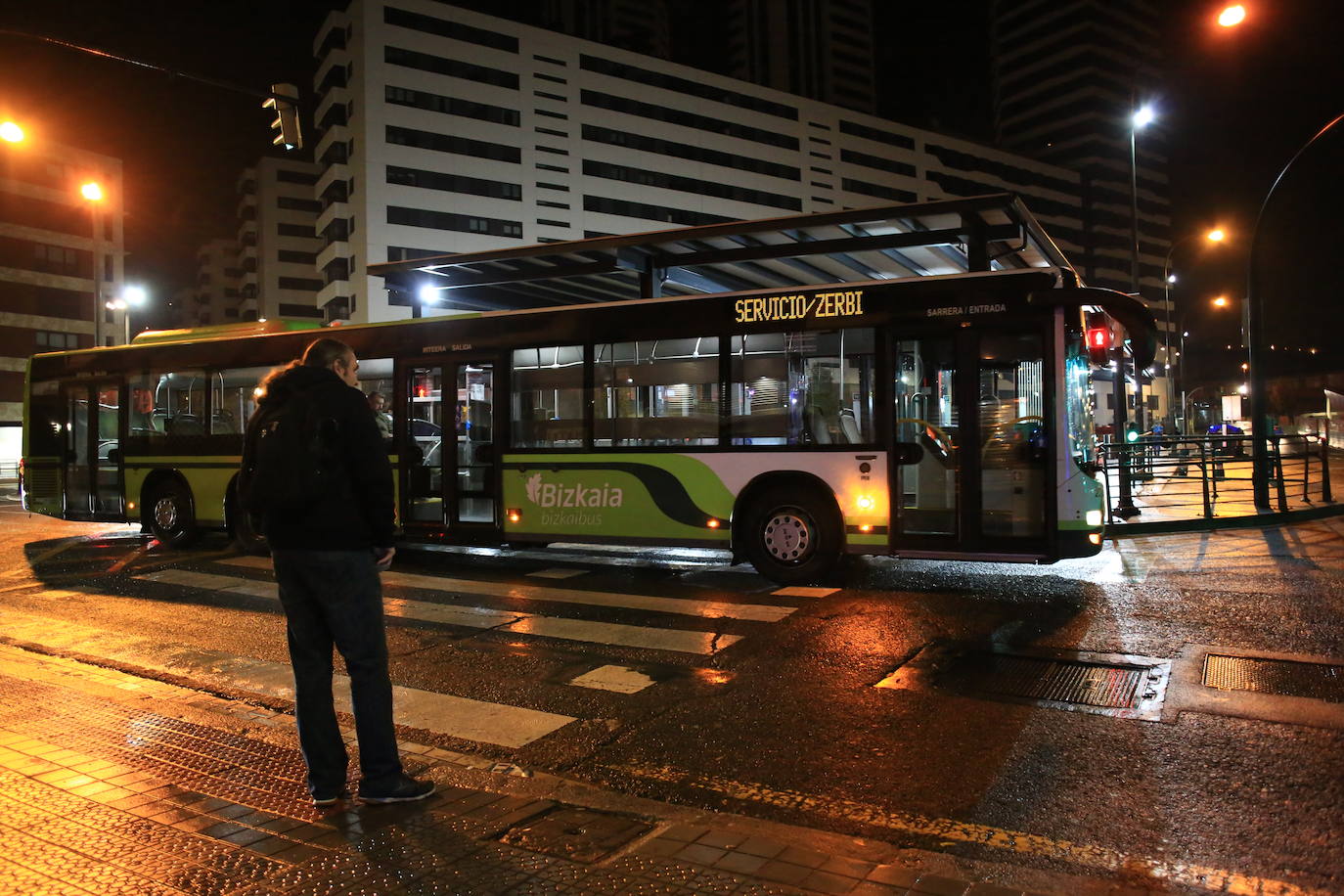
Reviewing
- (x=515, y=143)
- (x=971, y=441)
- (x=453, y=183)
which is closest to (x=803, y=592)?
(x=971, y=441)

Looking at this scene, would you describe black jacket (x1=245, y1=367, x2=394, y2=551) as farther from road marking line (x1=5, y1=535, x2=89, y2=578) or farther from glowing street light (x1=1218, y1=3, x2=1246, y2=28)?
glowing street light (x1=1218, y1=3, x2=1246, y2=28)

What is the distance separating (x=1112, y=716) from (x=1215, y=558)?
283 inches

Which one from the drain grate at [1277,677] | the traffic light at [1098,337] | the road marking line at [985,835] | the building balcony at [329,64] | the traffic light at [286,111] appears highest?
the building balcony at [329,64]

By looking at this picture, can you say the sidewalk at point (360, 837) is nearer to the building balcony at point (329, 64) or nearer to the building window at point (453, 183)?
the building window at point (453, 183)

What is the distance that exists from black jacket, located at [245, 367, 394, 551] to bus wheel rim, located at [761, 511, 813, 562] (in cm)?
644

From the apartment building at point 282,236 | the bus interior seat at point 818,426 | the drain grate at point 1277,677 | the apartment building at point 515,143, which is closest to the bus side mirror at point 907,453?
the bus interior seat at point 818,426

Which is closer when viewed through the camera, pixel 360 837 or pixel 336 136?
pixel 360 837

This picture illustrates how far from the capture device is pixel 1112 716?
5316 millimetres

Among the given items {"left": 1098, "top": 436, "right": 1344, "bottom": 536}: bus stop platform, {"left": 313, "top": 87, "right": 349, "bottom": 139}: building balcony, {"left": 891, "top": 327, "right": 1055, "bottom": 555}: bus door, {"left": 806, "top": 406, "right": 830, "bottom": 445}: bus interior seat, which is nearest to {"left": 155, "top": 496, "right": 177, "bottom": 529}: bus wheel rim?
{"left": 806, "top": 406, "right": 830, "bottom": 445}: bus interior seat

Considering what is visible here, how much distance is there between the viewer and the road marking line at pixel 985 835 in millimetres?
3346

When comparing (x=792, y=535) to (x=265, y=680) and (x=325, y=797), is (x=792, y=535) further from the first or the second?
(x=325, y=797)

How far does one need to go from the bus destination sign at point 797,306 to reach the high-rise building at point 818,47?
15197cm

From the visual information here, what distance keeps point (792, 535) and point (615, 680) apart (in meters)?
3.99

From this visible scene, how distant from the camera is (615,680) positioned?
6.41 meters
